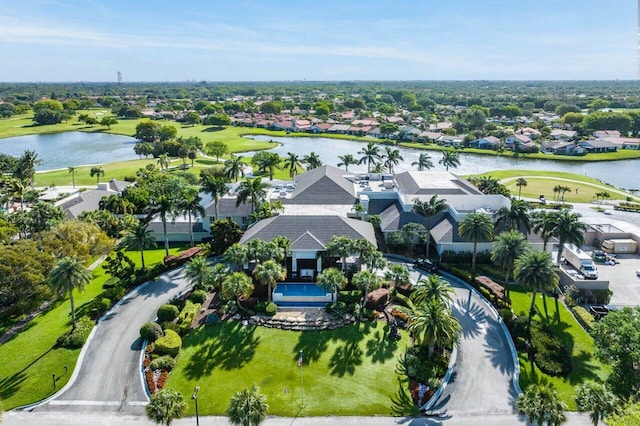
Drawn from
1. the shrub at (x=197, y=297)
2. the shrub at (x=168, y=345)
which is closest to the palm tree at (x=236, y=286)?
the shrub at (x=197, y=297)

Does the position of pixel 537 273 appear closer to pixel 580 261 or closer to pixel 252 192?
pixel 580 261

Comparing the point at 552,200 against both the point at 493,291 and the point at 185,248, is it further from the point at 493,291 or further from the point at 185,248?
the point at 185,248

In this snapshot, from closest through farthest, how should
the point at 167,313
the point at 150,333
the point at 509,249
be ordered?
the point at 150,333, the point at 167,313, the point at 509,249

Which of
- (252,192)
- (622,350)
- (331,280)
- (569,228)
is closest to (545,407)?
(622,350)

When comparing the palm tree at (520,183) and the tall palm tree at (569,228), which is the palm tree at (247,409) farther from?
the palm tree at (520,183)

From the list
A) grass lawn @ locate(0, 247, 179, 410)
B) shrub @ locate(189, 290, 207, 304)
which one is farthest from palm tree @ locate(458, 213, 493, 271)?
grass lawn @ locate(0, 247, 179, 410)

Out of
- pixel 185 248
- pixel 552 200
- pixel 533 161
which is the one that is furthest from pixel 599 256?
pixel 533 161
